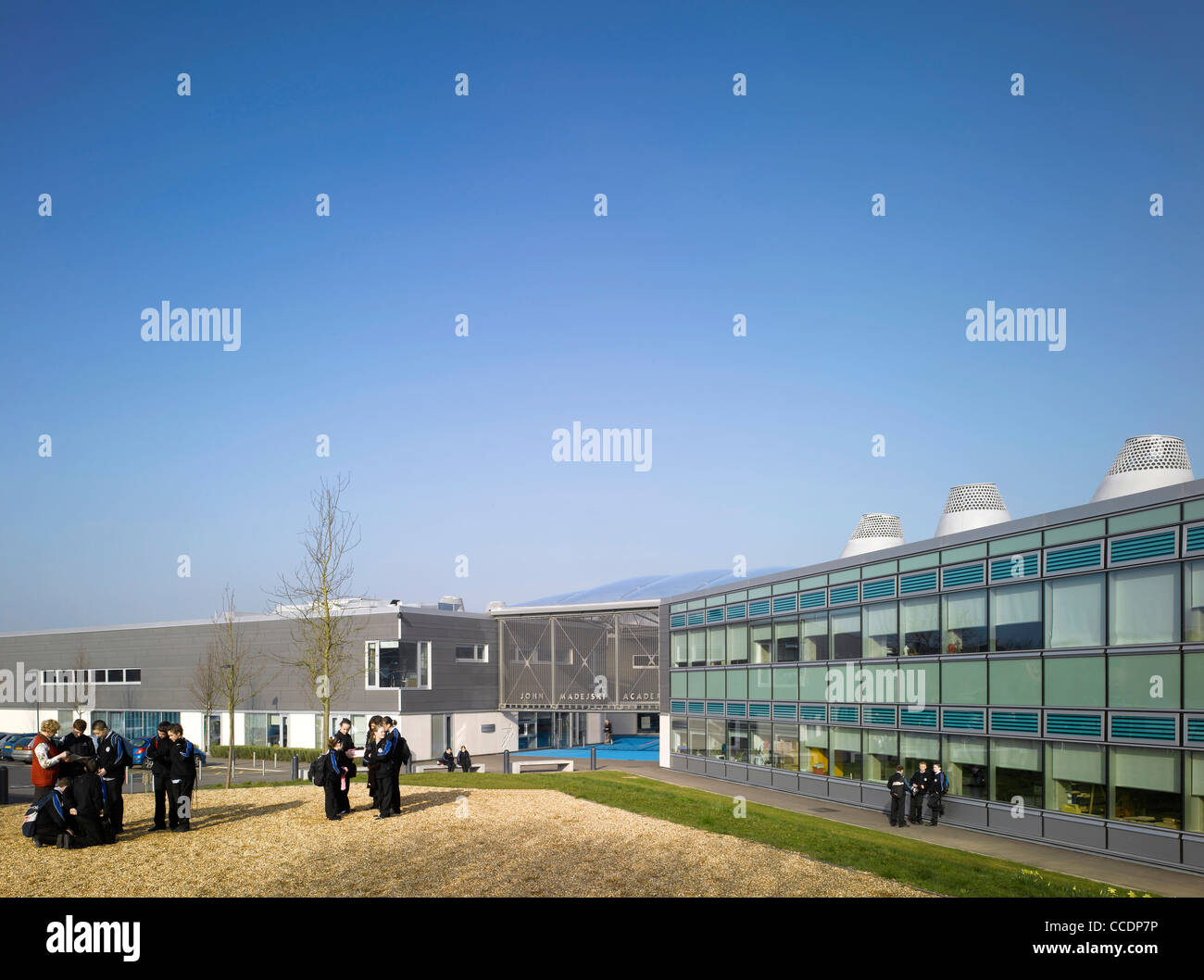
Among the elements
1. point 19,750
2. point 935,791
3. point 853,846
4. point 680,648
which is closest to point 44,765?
point 853,846

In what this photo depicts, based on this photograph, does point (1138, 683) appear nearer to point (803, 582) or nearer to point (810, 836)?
point (810, 836)

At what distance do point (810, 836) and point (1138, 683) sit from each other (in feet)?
22.7

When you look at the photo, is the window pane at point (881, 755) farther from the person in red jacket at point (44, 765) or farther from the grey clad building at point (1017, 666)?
the person in red jacket at point (44, 765)

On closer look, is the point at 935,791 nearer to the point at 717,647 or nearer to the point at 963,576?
the point at 963,576

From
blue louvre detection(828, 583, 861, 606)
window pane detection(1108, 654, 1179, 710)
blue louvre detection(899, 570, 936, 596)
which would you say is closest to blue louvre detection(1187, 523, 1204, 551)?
window pane detection(1108, 654, 1179, 710)

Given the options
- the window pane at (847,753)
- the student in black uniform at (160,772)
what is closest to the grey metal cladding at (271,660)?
A: the window pane at (847,753)

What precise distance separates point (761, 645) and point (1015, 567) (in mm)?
13153

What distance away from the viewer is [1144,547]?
60.1ft

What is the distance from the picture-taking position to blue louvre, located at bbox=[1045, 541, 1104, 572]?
19.4 meters

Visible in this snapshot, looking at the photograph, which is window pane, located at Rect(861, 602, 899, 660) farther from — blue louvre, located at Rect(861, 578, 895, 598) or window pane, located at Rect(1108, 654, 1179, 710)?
window pane, located at Rect(1108, 654, 1179, 710)

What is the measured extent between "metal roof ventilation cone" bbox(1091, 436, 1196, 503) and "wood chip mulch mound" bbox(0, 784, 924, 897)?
Result: 12.2 m

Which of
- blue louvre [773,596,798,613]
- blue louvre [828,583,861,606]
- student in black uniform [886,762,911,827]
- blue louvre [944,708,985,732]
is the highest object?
blue louvre [828,583,861,606]

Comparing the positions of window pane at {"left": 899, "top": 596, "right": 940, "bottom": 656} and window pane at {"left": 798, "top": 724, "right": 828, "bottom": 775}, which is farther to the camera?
window pane at {"left": 798, "top": 724, "right": 828, "bottom": 775}
